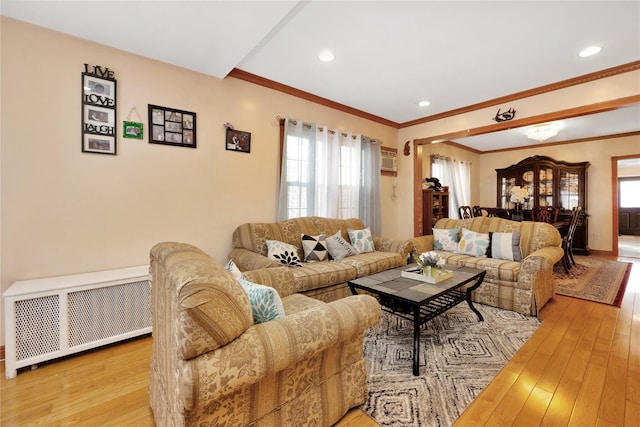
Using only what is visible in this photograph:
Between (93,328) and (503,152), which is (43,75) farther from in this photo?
(503,152)

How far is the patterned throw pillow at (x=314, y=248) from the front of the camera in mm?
3205

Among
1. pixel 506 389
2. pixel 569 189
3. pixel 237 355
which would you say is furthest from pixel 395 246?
pixel 569 189

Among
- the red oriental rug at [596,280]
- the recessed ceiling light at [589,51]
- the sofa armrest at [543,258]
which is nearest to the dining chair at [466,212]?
the red oriental rug at [596,280]

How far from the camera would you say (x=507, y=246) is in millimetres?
3361

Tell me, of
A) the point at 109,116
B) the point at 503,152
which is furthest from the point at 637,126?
the point at 109,116

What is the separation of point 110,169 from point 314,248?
208 cm

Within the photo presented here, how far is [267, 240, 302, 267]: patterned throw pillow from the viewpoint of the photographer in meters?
2.89

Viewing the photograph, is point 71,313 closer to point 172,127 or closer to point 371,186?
point 172,127

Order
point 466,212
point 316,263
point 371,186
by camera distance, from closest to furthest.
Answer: point 316,263, point 371,186, point 466,212

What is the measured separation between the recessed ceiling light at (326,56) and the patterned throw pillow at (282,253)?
6.31 ft

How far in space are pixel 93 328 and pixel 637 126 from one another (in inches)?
341

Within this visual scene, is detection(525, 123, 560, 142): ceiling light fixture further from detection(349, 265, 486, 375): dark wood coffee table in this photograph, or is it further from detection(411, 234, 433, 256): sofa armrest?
detection(349, 265, 486, 375): dark wood coffee table

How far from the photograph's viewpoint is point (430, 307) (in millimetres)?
2402

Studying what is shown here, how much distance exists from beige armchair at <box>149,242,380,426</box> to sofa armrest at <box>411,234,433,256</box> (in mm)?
2422
